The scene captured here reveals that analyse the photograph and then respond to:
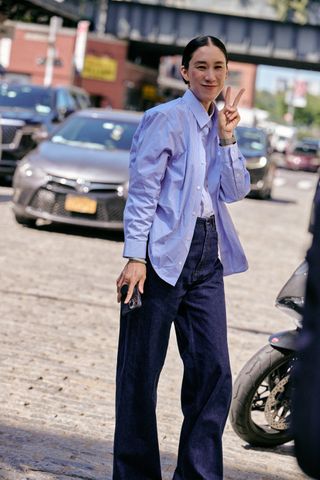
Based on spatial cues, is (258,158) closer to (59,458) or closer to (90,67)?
(59,458)

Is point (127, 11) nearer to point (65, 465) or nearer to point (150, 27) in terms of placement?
point (150, 27)

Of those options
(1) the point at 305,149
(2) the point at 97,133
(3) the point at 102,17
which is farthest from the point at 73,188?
(3) the point at 102,17

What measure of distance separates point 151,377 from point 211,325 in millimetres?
284

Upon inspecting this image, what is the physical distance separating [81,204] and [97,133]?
1.96 meters

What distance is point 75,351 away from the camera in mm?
7195

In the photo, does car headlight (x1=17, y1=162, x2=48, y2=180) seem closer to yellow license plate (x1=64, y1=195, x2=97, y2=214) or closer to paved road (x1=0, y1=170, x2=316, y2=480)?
yellow license plate (x1=64, y1=195, x2=97, y2=214)

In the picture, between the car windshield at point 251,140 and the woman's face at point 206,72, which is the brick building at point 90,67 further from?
the woman's face at point 206,72

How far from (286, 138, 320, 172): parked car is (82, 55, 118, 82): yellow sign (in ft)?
40.3

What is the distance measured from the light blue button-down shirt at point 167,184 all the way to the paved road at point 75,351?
120 centimetres

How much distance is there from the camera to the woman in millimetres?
3959

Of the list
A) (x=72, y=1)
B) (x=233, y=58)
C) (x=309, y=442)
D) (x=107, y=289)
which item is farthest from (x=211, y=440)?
(x=72, y=1)

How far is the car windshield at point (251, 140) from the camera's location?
89.0 feet

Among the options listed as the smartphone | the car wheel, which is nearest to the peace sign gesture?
the smartphone

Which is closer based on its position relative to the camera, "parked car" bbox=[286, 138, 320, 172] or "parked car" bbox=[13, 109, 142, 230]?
"parked car" bbox=[13, 109, 142, 230]
